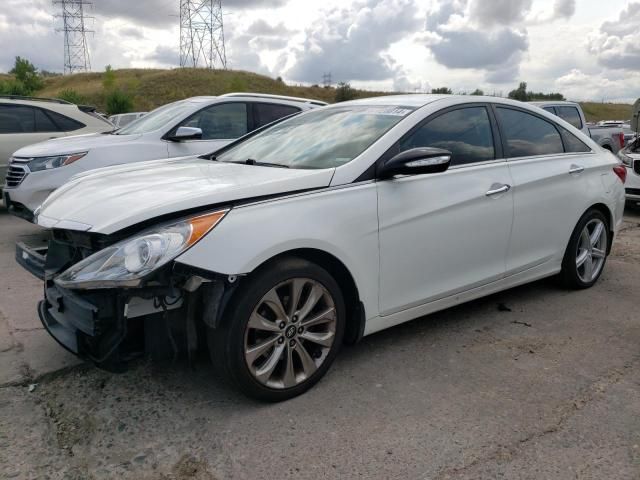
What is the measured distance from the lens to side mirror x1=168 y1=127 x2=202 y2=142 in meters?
6.29

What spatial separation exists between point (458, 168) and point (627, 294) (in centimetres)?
224

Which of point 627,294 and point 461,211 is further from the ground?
point 461,211

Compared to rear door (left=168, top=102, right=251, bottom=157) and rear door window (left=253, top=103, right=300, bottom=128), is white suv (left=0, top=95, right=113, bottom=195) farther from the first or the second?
rear door window (left=253, top=103, right=300, bottom=128)

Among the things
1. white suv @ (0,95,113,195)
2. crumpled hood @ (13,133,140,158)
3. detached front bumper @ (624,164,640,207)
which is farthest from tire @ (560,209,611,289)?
white suv @ (0,95,113,195)

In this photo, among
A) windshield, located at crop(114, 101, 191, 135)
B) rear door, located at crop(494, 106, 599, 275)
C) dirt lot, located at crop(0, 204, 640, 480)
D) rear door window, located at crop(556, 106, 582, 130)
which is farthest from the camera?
rear door window, located at crop(556, 106, 582, 130)

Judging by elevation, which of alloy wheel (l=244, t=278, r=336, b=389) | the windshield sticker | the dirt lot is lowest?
the dirt lot

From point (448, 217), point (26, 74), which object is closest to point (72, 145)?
point (448, 217)

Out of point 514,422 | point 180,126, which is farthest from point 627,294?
point 180,126

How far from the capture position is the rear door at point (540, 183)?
4152mm

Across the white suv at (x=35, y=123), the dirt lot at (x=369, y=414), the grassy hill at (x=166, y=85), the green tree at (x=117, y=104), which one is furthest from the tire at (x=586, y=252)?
the grassy hill at (x=166, y=85)

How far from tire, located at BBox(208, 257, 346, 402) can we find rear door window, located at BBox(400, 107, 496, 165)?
1.10 metres

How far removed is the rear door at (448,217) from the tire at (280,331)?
0.44 meters

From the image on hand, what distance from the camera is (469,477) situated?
7.93 ft

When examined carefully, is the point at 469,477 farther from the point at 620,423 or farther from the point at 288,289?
the point at 288,289
